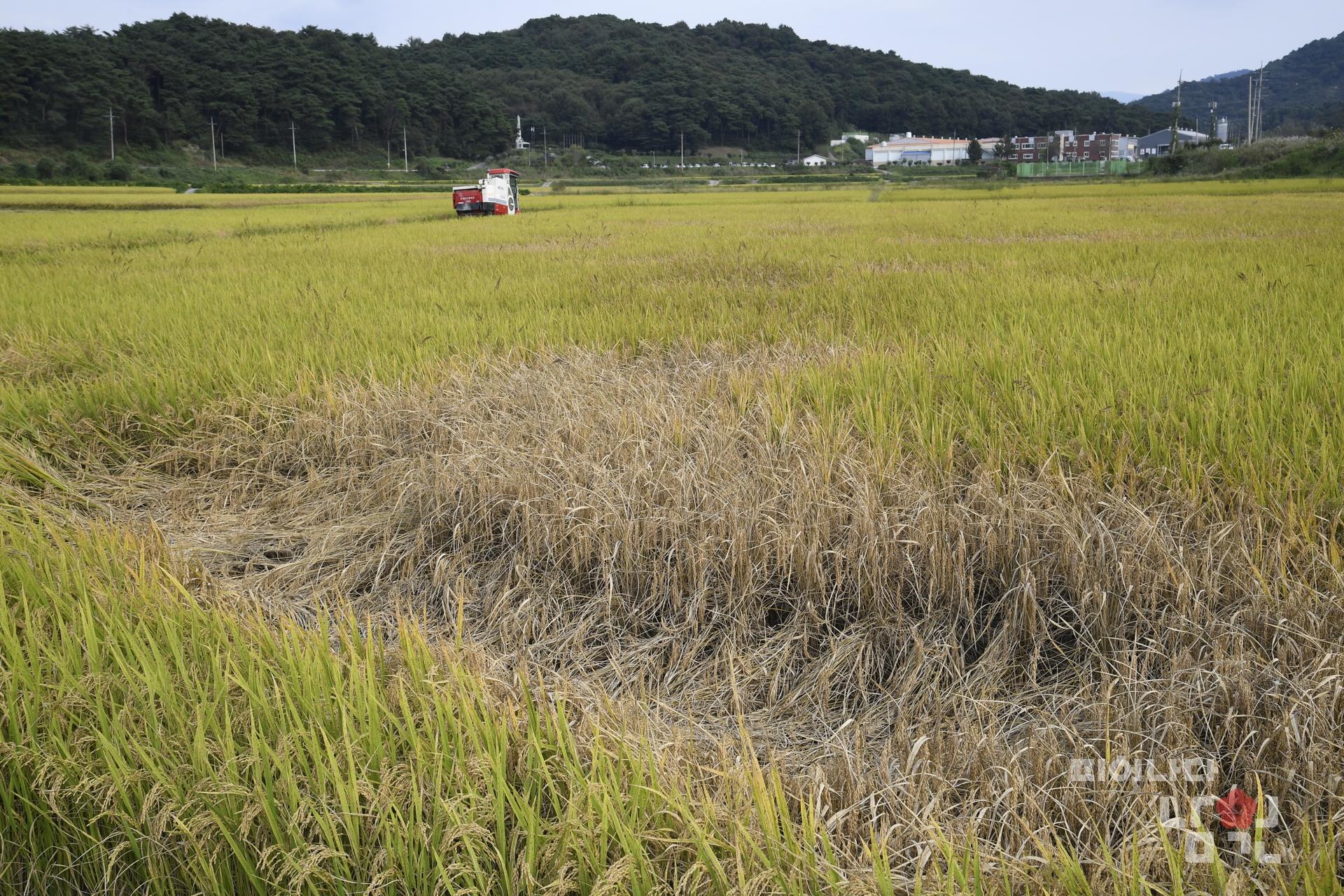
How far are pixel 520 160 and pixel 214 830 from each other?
6608 centimetres

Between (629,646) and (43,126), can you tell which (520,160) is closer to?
(43,126)

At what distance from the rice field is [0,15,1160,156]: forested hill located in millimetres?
56780

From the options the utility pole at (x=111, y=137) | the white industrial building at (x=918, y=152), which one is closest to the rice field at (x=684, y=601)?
the utility pole at (x=111, y=137)

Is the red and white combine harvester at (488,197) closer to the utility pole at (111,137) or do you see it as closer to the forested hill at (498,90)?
the utility pole at (111,137)

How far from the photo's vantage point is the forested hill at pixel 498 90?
49594 mm

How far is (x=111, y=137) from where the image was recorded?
151ft

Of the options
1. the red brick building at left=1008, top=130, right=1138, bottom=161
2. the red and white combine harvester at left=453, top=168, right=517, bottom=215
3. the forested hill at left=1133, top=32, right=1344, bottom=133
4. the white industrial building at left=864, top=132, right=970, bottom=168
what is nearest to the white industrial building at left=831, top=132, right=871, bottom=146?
the white industrial building at left=864, top=132, right=970, bottom=168

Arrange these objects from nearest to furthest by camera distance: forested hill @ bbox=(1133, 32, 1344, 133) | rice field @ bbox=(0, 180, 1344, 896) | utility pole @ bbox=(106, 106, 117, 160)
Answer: rice field @ bbox=(0, 180, 1344, 896) → utility pole @ bbox=(106, 106, 117, 160) → forested hill @ bbox=(1133, 32, 1344, 133)

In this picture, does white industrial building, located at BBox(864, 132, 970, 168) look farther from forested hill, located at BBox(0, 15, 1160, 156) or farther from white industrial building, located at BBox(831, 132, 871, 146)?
forested hill, located at BBox(0, 15, 1160, 156)

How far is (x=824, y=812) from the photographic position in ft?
4.41

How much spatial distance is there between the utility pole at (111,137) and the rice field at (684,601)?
5231 cm

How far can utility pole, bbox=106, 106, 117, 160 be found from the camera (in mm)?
46062

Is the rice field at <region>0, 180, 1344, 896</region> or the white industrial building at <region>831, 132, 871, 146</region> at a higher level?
the white industrial building at <region>831, 132, 871, 146</region>

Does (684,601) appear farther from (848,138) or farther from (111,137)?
(848,138)
